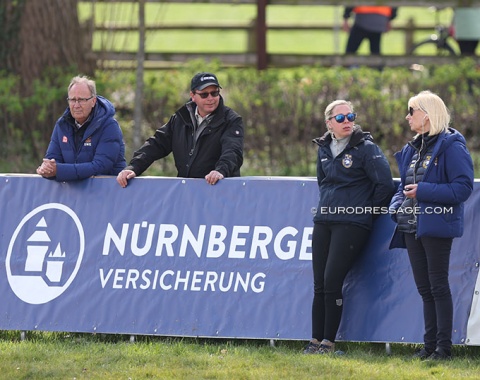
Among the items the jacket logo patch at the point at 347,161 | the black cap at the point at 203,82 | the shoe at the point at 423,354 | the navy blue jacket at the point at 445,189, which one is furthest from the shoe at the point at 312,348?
the black cap at the point at 203,82

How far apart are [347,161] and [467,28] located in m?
9.20

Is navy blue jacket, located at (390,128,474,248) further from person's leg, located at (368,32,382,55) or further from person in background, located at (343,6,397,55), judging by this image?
person's leg, located at (368,32,382,55)

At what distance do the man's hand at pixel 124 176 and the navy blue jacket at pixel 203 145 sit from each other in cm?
8

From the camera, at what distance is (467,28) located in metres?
16.9

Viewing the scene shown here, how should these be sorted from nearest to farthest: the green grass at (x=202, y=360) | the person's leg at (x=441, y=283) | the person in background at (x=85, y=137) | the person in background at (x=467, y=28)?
1. the green grass at (x=202, y=360)
2. the person's leg at (x=441, y=283)
3. the person in background at (x=85, y=137)
4. the person in background at (x=467, y=28)

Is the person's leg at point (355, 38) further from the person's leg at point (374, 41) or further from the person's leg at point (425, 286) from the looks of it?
the person's leg at point (425, 286)

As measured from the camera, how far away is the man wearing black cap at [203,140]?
897 cm

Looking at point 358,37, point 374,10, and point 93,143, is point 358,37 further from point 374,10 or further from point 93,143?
point 93,143

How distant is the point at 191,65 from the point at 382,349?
24.7 ft

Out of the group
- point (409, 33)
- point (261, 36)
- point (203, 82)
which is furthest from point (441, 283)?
point (409, 33)

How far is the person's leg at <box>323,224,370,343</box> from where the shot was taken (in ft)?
27.2

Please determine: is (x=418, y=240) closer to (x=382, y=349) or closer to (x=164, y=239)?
(x=382, y=349)

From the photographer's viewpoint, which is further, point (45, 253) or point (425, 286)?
point (45, 253)

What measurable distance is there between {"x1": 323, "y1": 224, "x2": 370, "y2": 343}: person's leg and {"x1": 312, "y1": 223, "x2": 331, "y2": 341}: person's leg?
0.20 feet
